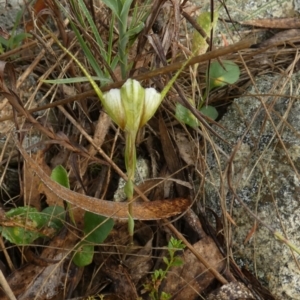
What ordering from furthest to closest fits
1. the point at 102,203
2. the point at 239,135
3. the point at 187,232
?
the point at 239,135 < the point at 187,232 < the point at 102,203

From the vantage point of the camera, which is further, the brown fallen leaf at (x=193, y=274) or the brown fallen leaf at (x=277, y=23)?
the brown fallen leaf at (x=277, y=23)

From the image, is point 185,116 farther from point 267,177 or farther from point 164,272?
point 164,272

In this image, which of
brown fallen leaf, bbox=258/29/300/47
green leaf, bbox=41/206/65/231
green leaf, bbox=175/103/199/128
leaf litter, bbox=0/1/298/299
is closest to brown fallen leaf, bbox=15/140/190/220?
leaf litter, bbox=0/1/298/299

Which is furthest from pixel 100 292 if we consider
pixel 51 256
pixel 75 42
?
pixel 75 42

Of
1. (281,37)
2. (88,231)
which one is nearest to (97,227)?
(88,231)

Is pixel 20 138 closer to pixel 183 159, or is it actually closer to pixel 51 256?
pixel 51 256

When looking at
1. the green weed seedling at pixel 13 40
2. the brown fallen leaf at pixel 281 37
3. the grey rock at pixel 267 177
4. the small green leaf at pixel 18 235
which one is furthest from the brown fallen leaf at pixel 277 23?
the small green leaf at pixel 18 235

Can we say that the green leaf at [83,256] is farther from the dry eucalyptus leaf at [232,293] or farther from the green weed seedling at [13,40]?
the green weed seedling at [13,40]
